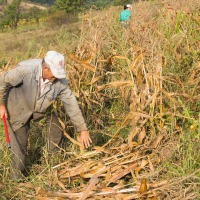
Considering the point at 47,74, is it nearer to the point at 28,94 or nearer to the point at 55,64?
the point at 55,64

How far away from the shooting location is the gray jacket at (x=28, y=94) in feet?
10.3

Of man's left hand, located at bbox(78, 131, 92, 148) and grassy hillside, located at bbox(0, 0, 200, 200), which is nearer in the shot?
grassy hillside, located at bbox(0, 0, 200, 200)

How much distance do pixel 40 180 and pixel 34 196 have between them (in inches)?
11.1

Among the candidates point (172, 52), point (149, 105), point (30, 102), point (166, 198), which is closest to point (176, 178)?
point (166, 198)

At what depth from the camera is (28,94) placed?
3254mm

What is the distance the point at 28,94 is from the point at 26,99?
0.19 feet

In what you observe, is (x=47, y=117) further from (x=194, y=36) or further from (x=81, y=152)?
(x=194, y=36)

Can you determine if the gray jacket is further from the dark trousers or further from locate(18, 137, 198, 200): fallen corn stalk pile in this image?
locate(18, 137, 198, 200): fallen corn stalk pile

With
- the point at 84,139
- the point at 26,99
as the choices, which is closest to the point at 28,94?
the point at 26,99

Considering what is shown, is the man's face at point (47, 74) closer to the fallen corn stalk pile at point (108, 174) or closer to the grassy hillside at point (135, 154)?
the grassy hillside at point (135, 154)

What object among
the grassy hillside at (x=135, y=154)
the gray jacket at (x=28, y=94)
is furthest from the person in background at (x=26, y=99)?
the grassy hillside at (x=135, y=154)

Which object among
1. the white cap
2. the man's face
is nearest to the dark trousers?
the man's face

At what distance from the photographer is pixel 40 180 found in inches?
127

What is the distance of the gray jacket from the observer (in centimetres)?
315
